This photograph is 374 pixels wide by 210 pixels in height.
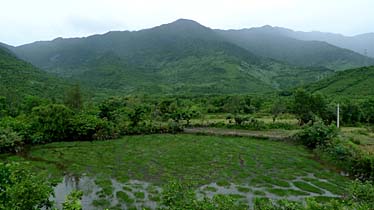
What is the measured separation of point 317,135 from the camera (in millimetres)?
38219

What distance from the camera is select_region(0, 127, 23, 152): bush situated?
34719 millimetres

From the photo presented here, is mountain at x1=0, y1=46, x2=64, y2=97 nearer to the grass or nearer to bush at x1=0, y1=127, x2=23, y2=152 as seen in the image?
bush at x1=0, y1=127, x2=23, y2=152

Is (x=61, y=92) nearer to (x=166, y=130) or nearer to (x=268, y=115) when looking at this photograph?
(x=166, y=130)

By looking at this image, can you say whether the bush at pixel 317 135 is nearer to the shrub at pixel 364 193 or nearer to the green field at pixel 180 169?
the green field at pixel 180 169

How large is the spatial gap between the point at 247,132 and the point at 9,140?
3299cm

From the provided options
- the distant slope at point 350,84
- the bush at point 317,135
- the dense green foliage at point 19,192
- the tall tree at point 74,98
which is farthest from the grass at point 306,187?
the distant slope at point 350,84

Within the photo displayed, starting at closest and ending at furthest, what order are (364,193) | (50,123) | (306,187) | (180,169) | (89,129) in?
(364,193)
(306,187)
(180,169)
(50,123)
(89,129)

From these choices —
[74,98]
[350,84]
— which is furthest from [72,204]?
[350,84]

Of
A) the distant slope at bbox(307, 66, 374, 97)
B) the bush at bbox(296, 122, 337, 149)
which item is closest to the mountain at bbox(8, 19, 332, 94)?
the distant slope at bbox(307, 66, 374, 97)

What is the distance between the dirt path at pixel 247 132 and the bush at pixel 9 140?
946 inches

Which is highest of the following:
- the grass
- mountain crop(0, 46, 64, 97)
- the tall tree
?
mountain crop(0, 46, 64, 97)

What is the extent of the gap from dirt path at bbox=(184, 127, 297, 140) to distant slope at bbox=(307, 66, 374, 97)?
4437cm

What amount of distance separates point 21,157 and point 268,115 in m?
49.8

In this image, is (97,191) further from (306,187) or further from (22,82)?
(22,82)
